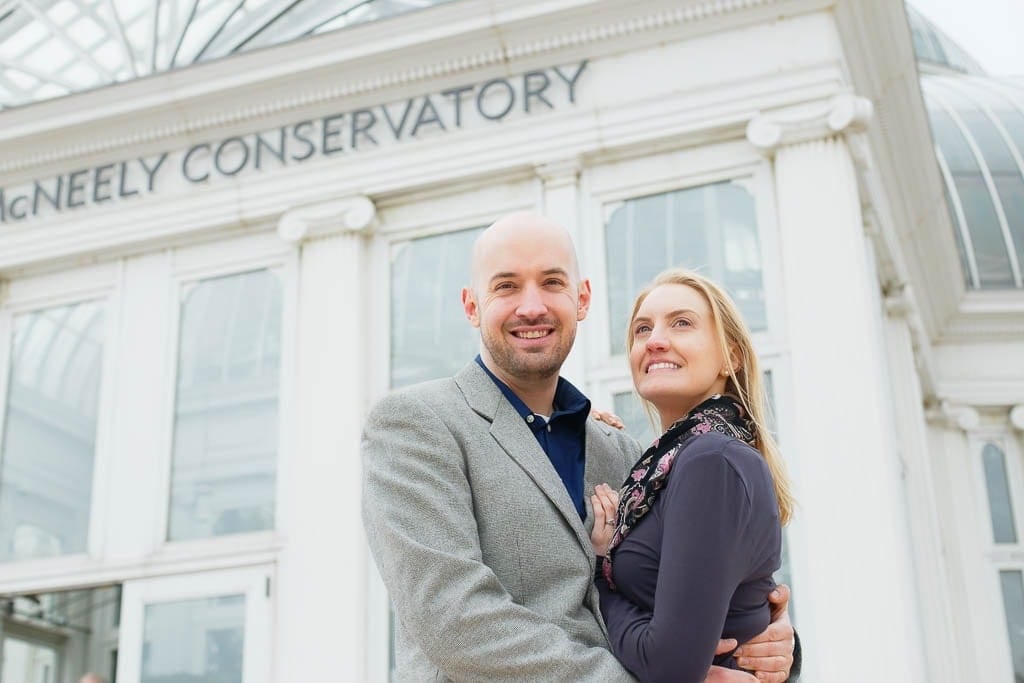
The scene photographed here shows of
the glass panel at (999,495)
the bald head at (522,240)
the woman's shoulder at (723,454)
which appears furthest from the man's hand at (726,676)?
the glass panel at (999,495)

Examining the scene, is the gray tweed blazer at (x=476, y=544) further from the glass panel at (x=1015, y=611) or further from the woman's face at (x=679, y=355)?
the glass panel at (x=1015, y=611)

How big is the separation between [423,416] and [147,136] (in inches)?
318

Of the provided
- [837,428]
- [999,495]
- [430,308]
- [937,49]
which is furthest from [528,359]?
[937,49]

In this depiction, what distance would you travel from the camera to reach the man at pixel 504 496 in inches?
95.6

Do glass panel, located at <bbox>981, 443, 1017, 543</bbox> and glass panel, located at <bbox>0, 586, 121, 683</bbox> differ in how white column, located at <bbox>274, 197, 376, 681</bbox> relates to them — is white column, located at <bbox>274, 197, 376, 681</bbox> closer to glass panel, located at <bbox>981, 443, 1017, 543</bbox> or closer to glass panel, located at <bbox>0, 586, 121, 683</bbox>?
glass panel, located at <bbox>0, 586, 121, 683</bbox>

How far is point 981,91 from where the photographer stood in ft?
68.1

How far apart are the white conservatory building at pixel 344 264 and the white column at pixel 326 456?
2 cm

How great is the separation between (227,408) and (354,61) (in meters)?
A: 2.86

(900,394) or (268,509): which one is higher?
(900,394)

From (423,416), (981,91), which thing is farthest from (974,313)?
(423,416)

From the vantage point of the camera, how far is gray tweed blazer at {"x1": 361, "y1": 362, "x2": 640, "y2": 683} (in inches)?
95.0

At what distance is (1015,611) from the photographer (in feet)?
45.9

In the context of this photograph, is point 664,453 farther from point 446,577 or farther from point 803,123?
point 803,123

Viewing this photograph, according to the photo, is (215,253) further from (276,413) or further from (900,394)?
(900,394)
